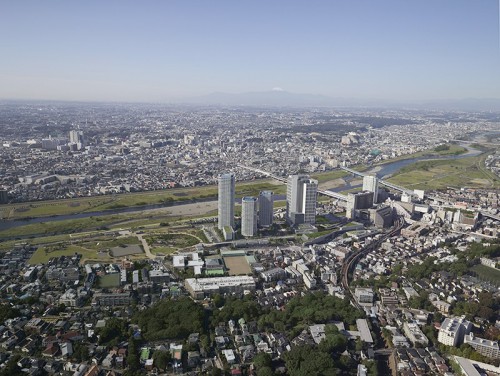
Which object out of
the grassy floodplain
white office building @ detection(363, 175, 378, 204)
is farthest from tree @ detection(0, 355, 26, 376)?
white office building @ detection(363, 175, 378, 204)

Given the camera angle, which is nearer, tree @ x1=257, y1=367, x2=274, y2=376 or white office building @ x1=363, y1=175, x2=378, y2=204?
tree @ x1=257, y1=367, x2=274, y2=376

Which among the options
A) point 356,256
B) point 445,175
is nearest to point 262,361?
point 356,256

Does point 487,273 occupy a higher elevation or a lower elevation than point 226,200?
lower

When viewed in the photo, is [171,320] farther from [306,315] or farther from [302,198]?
[302,198]

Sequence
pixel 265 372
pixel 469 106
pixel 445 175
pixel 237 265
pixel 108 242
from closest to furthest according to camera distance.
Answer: pixel 265 372 < pixel 237 265 < pixel 108 242 < pixel 445 175 < pixel 469 106

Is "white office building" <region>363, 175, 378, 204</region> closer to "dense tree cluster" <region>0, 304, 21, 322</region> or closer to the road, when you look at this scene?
the road

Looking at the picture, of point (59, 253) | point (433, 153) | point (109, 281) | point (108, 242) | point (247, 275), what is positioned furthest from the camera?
point (433, 153)
